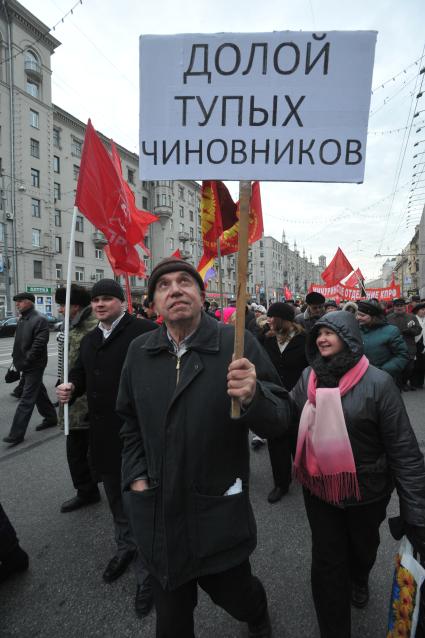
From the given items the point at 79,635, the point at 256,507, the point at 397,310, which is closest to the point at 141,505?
the point at 79,635

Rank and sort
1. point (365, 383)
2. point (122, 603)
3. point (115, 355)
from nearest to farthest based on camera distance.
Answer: point (365, 383)
point (122, 603)
point (115, 355)

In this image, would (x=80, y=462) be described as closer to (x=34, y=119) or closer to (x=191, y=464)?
(x=191, y=464)

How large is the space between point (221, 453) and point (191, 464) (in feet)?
0.45

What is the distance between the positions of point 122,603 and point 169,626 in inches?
36.7

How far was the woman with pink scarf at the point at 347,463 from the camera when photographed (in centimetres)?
182

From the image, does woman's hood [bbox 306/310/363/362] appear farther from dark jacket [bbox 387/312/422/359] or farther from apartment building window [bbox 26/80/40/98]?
apartment building window [bbox 26/80/40/98]

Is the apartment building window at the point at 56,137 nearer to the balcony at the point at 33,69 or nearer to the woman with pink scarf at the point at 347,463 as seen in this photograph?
the balcony at the point at 33,69

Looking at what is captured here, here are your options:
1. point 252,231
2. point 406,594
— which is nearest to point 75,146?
point 252,231

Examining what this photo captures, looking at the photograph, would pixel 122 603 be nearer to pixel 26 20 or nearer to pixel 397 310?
pixel 397 310

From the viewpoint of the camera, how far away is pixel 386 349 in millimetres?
3883

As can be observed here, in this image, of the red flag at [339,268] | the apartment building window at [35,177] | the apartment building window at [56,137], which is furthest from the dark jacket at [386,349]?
the apartment building window at [56,137]

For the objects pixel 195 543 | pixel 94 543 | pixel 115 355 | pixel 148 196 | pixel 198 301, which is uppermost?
pixel 148 196

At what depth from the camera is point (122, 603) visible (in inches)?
89.0

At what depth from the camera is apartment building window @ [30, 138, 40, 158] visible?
3048cm
